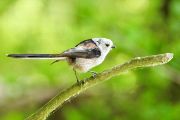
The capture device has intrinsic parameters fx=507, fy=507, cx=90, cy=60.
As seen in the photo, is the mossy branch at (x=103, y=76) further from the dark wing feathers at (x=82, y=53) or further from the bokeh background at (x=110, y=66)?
the bokeh background at (x=110, y=66)

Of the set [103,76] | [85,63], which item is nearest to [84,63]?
[85,63]

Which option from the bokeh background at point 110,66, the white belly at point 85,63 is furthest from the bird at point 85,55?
the bokeh background at point 110,66

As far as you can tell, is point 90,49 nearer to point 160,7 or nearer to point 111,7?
point 160,7

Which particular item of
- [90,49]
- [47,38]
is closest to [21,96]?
[47,38]

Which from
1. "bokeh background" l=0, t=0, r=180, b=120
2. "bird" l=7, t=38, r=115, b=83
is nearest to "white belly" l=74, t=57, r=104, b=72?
"bird" l=7, t=38, r=115, b=83

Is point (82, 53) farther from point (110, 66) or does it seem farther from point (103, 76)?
point (110, 66)

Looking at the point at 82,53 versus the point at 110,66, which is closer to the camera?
the point at 82,53
